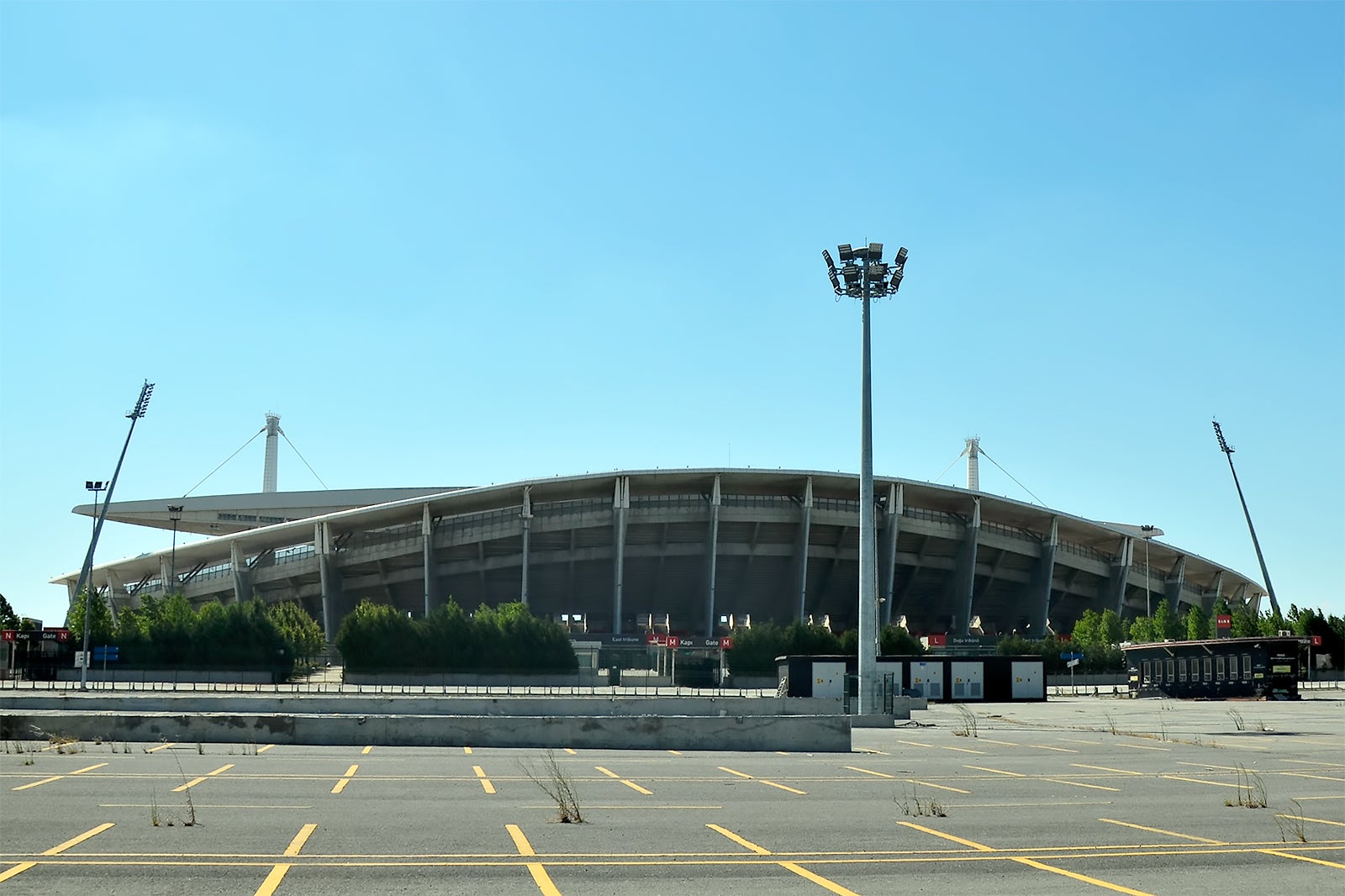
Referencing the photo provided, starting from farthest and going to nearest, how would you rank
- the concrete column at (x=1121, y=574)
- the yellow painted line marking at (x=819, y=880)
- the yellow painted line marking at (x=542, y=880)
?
the concrete column at (x=1121, y=574), the yellow painted line marking at (x=819, y=880), the yellow painted line marking at (x=542, y=880)

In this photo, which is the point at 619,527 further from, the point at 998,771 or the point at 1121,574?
the point at 998,771

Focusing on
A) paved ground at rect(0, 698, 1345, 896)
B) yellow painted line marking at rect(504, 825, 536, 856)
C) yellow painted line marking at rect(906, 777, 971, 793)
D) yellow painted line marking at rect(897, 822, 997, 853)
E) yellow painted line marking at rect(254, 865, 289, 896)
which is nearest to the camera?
yellow painted line marking at rect(254, 865, 289, 896)

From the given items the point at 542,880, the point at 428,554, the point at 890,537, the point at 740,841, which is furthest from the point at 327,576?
the point at 542,880

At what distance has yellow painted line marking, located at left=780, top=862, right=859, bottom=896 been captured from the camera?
9672 millimetres

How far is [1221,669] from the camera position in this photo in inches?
2267

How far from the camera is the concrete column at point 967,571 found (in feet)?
354

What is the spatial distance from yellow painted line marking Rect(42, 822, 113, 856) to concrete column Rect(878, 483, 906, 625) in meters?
92.8

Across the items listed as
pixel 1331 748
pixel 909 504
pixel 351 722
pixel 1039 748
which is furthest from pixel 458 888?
pixel 909 504

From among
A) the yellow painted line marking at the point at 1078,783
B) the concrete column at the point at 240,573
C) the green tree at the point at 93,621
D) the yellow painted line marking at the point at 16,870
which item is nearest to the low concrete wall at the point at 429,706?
the yellow painted line marking at the point at 1078,783

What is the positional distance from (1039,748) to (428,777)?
600 inches

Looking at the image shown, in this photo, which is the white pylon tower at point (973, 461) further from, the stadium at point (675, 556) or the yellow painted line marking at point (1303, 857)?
the yellow painted line marking at point (1303, 857)

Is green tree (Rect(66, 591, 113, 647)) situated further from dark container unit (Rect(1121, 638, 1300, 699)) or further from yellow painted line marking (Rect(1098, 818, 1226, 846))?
yellow painted line marking (Rect(1098, 818, 1226, 846))

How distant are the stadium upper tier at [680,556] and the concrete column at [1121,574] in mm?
244

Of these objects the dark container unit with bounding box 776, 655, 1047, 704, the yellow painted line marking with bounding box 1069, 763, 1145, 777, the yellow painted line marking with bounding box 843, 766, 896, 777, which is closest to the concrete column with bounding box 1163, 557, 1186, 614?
the dark container unit with bounding box 776, 655, 1047, 704
